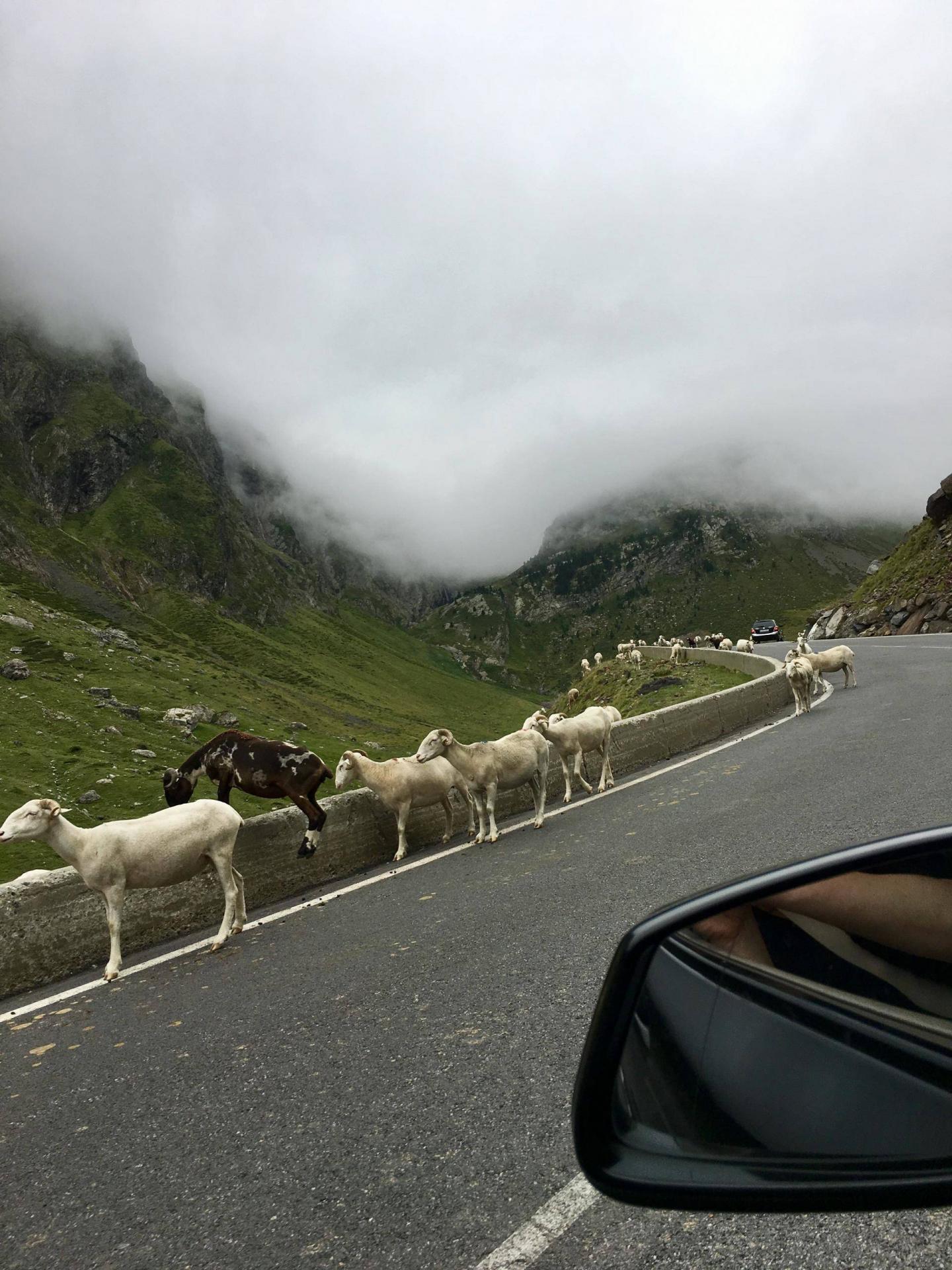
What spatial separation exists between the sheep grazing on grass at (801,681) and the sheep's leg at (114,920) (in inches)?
733

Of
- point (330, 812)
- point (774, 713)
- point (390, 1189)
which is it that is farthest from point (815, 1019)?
point (774, 713)

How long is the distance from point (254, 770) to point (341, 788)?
1.68 m

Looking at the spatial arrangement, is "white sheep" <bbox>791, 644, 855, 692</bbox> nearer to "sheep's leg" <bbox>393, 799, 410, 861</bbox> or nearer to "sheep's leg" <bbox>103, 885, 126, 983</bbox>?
"sheep's leg" <bbox>393, 799, 410, 861</bbox>

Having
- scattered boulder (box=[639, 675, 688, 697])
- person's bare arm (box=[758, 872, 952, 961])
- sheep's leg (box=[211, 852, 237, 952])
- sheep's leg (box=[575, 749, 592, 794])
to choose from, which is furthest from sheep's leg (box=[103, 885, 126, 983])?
scattered boulder (box=[639, 675, 688, 697])

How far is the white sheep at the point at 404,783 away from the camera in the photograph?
11656 millimetres

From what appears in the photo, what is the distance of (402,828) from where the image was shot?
37.8ft

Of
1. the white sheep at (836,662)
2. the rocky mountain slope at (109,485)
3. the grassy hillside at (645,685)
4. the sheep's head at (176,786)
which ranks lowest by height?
the grassy hillside at (645,685)

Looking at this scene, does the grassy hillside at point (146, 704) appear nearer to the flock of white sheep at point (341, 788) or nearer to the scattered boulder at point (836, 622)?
the flock of white sheep at point (341, 788)

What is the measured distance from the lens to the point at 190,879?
30.0ft

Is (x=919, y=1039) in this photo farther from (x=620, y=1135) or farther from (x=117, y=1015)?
(x=117, y=1015)

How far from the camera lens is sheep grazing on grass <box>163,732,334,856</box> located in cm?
1209

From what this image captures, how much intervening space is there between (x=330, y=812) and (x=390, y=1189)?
7720mm

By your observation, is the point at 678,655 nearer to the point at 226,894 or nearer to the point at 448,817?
the point at 448,817

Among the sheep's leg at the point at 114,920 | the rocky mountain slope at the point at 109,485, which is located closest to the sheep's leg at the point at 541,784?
the sheep's leg at the point at 114,920
